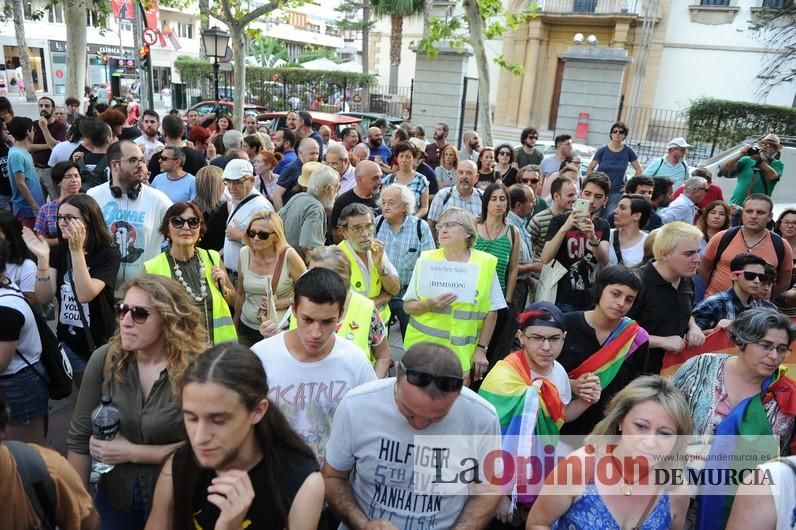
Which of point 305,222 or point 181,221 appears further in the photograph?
point 305,222

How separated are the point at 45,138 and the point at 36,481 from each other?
847 cm

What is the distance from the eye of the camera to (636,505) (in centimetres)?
213

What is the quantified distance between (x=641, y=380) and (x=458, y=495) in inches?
36.9

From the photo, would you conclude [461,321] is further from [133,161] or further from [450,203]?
[133,161]

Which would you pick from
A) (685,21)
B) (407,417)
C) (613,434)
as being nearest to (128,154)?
(407,417)

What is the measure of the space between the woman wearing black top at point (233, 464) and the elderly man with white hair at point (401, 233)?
2.64m

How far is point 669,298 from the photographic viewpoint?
3691mm

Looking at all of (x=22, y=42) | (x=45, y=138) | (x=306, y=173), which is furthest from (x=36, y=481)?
(x=22, y=42)

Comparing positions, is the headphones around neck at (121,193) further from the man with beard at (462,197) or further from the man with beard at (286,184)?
the man with beard at (462,197)

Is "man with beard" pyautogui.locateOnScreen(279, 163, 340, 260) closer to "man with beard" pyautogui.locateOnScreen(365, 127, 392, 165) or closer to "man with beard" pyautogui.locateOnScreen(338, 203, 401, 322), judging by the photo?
"man with beard" pyautogui.locateOnScreen(338, 203, 401, 322)

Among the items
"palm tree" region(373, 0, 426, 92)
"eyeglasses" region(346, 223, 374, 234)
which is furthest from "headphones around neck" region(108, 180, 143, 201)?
"palm tree" region(373, 0, 426, 92)

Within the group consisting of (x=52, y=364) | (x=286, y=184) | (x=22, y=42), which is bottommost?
(x=52, y=364)

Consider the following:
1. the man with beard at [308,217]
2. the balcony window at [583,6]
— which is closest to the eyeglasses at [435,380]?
the man with beard at [308,217]

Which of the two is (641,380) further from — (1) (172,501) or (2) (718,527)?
(1) (172,501)
